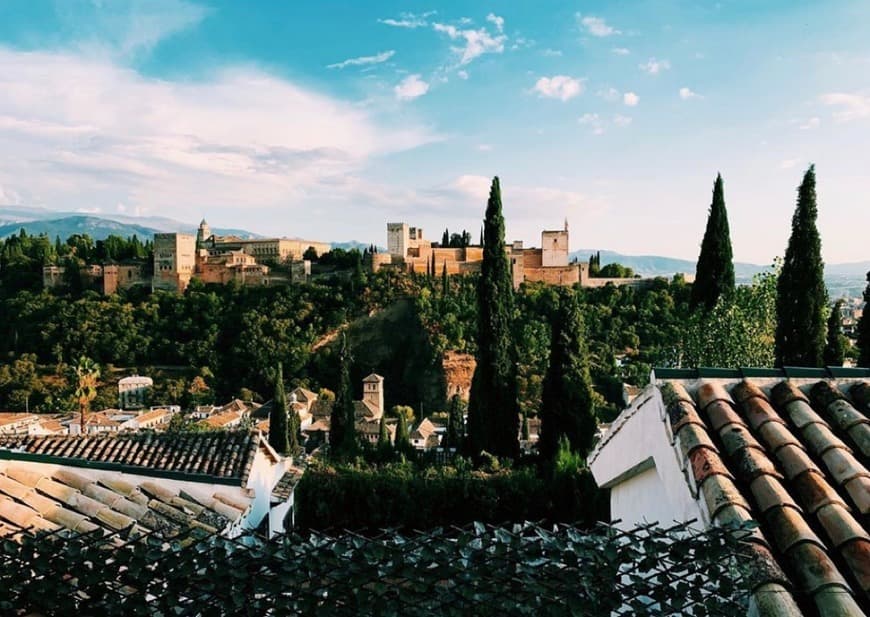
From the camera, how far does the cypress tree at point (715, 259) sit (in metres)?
15.3

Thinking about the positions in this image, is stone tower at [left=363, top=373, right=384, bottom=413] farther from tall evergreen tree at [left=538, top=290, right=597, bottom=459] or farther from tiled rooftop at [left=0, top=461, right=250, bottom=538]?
tiled rooftop at [left=0, top=461, right=250, bottom=538]

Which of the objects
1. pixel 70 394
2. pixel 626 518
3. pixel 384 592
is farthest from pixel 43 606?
pixel 70 394

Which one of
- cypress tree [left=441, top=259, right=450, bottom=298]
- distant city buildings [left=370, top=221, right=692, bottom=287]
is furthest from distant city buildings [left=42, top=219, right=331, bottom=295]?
cypress tree [left=441, top=259, right=450, bottom=298]

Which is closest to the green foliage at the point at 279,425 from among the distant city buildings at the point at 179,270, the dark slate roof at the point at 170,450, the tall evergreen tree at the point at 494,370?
the tall evergreen tree at the point at 494,370

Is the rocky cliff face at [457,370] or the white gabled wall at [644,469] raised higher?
the white gabled wall at [644,469]

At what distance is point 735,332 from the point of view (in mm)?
12617

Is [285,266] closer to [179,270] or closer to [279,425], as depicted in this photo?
[179,270]

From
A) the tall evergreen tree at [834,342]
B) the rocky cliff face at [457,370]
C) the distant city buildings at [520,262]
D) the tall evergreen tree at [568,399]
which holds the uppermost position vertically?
the distant city buildings at [520,262]

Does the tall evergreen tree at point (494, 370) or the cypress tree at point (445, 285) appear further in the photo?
the cypress tree at point (445, 285)

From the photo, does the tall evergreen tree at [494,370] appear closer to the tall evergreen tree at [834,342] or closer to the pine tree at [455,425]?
the tall evergreen tree at [834,342]

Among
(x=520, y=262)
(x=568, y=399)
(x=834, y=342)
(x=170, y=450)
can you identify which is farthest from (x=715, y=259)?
(x=520, y=262)

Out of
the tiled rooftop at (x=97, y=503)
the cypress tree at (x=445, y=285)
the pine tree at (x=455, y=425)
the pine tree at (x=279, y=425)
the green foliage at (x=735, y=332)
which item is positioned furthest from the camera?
the cypress tree at (x=445, y=285)

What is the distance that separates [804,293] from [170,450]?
41.0 ft

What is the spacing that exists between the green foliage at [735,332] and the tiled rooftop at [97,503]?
32.7 ft
